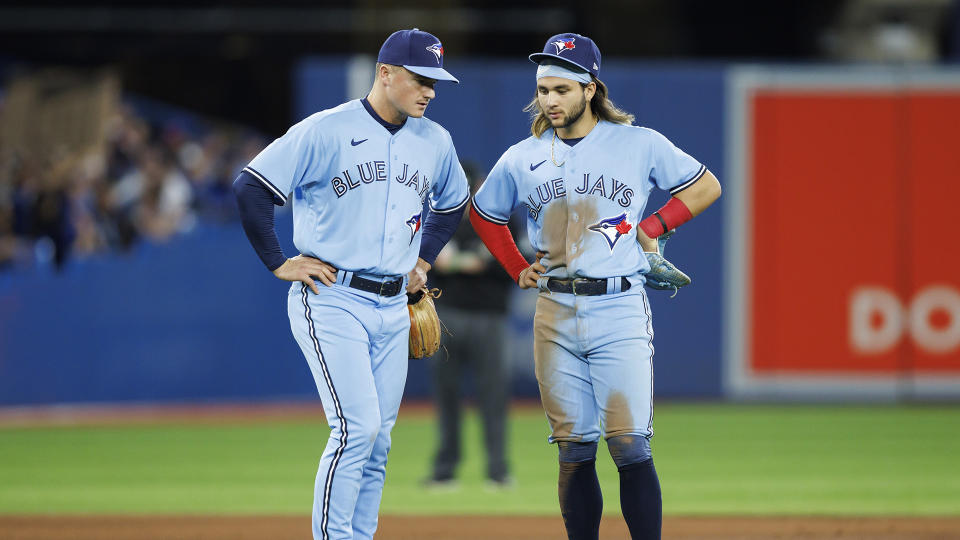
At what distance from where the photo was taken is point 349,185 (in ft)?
15.5

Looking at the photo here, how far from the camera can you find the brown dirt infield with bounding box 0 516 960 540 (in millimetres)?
6270

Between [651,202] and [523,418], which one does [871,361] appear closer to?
[651,202]

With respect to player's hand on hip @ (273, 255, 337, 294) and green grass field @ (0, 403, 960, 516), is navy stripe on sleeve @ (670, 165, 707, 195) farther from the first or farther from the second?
green grass field @ (0, 403, 960, 516)

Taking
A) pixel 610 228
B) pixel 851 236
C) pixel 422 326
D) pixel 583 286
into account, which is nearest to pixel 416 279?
pixel 422 326

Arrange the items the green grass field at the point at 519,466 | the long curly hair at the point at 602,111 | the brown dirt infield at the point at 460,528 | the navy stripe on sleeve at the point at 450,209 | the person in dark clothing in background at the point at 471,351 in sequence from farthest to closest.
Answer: the person in dark clothing in background at the point at 471,351 < the green grass field at the point at 519,466 < the brown dirt infield at the point at 460,528 < the navy stripe on sleeve at the point at 450,209 < the long curly hair at the point at 602,111

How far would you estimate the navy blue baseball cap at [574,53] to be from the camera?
476cm

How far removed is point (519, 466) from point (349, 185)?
471 centimetres

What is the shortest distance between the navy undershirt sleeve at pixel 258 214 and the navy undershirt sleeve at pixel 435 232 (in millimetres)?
664

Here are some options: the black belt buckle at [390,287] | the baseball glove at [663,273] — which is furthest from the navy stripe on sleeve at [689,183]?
the black belt buckle at [390,287]

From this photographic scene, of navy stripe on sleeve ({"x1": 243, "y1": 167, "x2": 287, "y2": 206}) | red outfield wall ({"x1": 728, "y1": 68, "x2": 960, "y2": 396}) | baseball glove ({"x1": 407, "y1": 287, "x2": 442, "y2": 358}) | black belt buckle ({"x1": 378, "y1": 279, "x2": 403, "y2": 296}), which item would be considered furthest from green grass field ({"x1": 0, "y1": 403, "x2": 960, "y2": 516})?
navy stripe on sleeve ({"x1": 243, "y1": 167, "x2": 287, "y2": 206})

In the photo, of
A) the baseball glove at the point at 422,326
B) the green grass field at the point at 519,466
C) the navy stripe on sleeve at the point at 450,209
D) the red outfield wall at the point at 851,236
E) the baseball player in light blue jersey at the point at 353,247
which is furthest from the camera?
the red outfield wall at the point at 851,236

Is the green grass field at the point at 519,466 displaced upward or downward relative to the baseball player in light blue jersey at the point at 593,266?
downward

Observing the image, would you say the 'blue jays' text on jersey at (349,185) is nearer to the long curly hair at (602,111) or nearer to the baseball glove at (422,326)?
the baseball glove at (422,326)

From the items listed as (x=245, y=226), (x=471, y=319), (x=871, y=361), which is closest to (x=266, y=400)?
(x=471, y=319)
